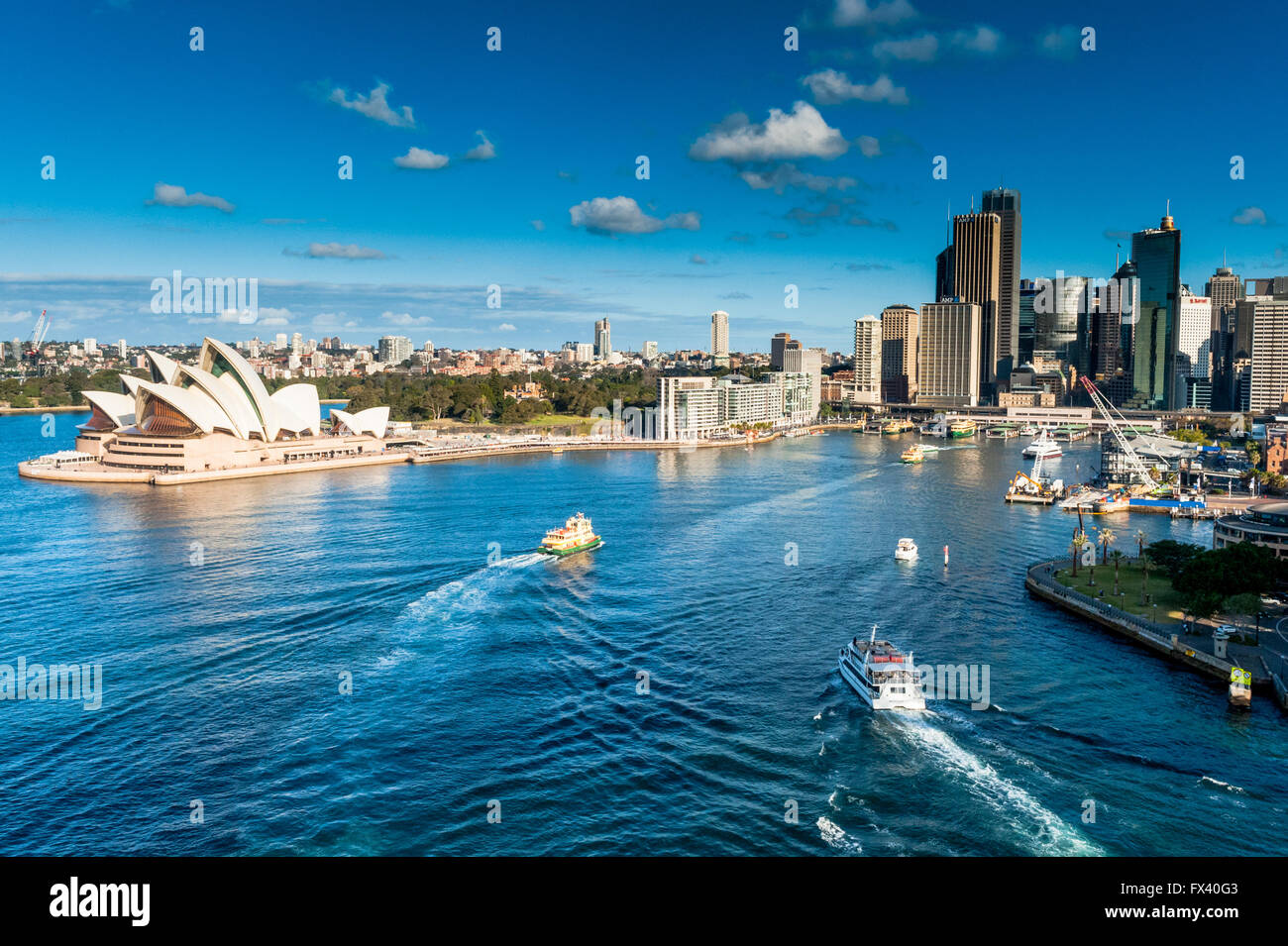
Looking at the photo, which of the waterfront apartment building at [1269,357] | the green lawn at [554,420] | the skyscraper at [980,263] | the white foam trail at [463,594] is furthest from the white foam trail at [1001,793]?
the skyscraper at [980,263]

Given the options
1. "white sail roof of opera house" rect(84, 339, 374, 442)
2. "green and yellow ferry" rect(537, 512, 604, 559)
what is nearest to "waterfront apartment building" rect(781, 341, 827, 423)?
"white sail roof of opera house" rect(84, 339, 374, 442)

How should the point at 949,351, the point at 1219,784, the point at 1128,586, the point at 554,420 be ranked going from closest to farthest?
the point at 1219,784
the point at 1128,586
the point at 554,420
the point at 949,351

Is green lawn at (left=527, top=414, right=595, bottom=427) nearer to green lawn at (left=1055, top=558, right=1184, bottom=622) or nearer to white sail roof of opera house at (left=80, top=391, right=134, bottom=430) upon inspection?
white sail roof of opera house at (left=80, top=391, right=134, bottom=430)

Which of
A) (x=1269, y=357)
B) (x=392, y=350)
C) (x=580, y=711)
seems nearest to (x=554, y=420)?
(x=580, y=711)

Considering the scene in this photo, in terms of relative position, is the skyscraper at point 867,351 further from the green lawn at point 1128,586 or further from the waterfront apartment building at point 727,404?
the green lawn at point 1128,586

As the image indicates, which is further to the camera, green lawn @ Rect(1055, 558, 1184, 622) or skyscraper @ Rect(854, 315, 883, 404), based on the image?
skyscraper @ Rect(854, 315, 883, 404)

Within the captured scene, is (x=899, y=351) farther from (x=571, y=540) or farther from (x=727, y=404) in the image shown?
(x=571, y=540)
